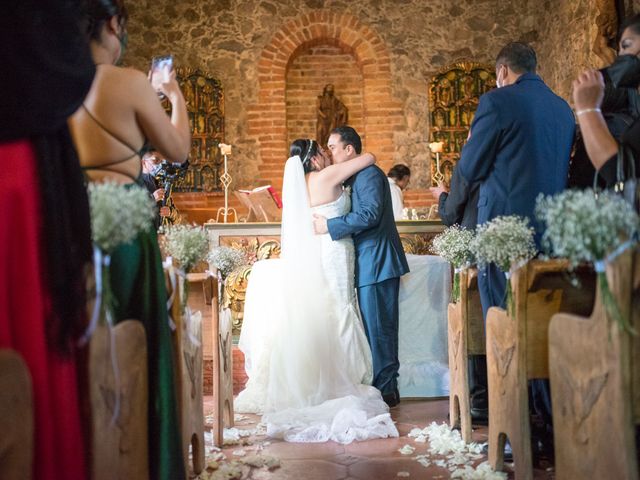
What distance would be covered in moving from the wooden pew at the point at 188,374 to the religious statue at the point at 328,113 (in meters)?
6.78

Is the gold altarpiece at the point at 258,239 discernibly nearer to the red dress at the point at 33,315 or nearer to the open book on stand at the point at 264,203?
the open book on stand at the point at 264,203

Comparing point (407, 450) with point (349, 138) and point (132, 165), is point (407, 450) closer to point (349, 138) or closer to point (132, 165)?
point (132, 165)

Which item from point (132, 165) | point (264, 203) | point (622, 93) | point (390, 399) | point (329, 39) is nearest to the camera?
point (132, 165)

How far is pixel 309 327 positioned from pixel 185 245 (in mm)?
1615

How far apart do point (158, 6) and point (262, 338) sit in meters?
6.78

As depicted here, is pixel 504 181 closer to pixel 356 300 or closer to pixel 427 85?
pixel 356 300

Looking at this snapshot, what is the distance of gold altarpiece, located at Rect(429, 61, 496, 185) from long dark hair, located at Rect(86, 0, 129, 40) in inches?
304

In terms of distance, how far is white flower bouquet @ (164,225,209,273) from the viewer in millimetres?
2908

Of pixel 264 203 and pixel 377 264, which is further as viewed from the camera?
pixel 264 203

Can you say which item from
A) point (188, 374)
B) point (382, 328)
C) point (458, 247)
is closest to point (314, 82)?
point (382, 328)

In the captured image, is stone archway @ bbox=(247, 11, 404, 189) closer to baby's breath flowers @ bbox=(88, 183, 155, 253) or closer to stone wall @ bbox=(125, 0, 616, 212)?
stone wall @ bbox=(125, 0, 616, 212)

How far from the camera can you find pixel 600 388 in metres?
1.96

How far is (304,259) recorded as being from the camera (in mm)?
4461

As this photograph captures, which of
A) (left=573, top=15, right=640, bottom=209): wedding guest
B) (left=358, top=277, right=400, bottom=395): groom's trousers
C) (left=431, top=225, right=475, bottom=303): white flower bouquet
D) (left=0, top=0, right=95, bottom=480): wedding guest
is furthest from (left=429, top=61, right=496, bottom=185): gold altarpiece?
(left=0, top=0, right=95, bottom=480): wedding guest
